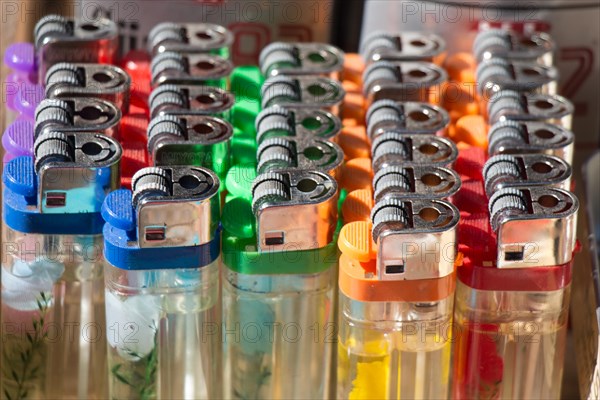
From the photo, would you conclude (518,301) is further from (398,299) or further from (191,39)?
(191,39)

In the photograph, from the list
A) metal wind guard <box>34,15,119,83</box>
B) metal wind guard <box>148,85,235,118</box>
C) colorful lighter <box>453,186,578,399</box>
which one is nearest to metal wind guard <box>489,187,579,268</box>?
colorful lighter <box>453,186,578,399</box>

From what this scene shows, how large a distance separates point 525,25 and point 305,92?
28 centimetres

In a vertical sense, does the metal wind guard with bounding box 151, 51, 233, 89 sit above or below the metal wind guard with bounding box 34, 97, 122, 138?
above

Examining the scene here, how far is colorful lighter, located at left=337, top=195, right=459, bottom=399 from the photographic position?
71 cm

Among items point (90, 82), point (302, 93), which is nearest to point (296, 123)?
point (302, 93)

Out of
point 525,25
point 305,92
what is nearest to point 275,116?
point 305,92

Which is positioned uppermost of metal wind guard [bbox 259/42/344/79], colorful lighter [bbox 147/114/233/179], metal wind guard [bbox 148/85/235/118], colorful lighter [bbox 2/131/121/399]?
metal wind guard [bbox 259/42/344/79]

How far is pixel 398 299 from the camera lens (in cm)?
72

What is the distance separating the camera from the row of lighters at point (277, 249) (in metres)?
0.72

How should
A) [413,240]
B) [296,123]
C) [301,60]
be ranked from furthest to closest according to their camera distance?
[301,60] → [296,123] → [413,240]

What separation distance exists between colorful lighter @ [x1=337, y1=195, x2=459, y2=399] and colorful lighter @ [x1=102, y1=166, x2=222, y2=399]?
82 millimetres

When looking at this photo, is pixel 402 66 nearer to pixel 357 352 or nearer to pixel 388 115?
pixel 388 115

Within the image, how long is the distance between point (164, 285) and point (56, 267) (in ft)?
0.26

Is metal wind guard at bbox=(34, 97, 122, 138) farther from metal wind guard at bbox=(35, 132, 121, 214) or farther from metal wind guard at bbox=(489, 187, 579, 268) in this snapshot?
metal wind guard at bbox=(489, 187, 579, 268)
